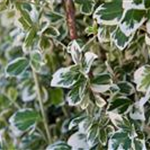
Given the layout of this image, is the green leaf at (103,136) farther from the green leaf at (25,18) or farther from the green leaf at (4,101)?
the green leaf at (4,101)

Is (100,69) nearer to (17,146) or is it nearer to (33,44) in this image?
(33,44)

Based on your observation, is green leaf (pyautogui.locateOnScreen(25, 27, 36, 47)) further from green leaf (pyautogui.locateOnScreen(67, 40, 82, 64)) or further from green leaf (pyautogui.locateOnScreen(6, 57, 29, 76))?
green leaf (pyautogui.locateOnScreen(6, 57, 29, 76))

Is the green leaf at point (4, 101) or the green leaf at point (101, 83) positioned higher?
the green leaf at point (101, 83)

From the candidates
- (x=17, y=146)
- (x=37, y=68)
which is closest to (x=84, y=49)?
(x=37, y=68)

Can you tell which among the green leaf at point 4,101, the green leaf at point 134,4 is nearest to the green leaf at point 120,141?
the green leaf at point 134,4

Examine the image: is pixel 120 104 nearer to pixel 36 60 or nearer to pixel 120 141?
pixel 120 141

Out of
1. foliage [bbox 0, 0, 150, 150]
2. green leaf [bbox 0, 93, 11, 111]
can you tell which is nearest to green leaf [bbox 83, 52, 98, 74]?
foliage [bbox 0, 0, 150, 150]
